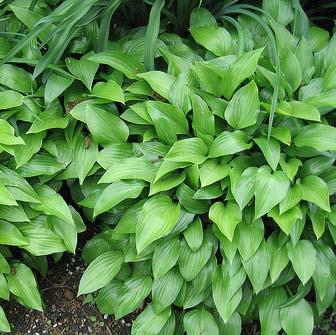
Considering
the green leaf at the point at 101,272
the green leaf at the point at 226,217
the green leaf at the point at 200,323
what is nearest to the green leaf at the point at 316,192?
the green leaf at the point at 226,217

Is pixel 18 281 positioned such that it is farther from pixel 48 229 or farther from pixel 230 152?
pixel 230 152

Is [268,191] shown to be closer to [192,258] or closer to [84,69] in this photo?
[192,258]

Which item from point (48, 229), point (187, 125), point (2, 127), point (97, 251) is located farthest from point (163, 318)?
point (2, 127)

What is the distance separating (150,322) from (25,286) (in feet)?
1.71

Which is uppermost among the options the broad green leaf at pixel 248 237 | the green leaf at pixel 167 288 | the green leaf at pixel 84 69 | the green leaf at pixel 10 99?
the green leaf at pixel 84 69

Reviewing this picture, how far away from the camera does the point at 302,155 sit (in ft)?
7.97

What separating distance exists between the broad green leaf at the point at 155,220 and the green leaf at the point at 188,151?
6.9 inches

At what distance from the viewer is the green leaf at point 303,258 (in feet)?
7.72

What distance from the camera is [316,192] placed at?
2330 mm

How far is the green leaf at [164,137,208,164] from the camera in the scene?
237cm

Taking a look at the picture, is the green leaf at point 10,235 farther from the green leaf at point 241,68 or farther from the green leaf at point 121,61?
the green leaf at point 241,68

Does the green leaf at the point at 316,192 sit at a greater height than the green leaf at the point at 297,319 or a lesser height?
greater

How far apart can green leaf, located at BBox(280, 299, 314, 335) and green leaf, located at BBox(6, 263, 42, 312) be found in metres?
0.97

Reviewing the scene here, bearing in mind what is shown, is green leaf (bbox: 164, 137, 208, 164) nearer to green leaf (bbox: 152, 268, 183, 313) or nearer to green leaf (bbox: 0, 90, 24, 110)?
green leaf (bbox: 152, 268, 183, 313)
